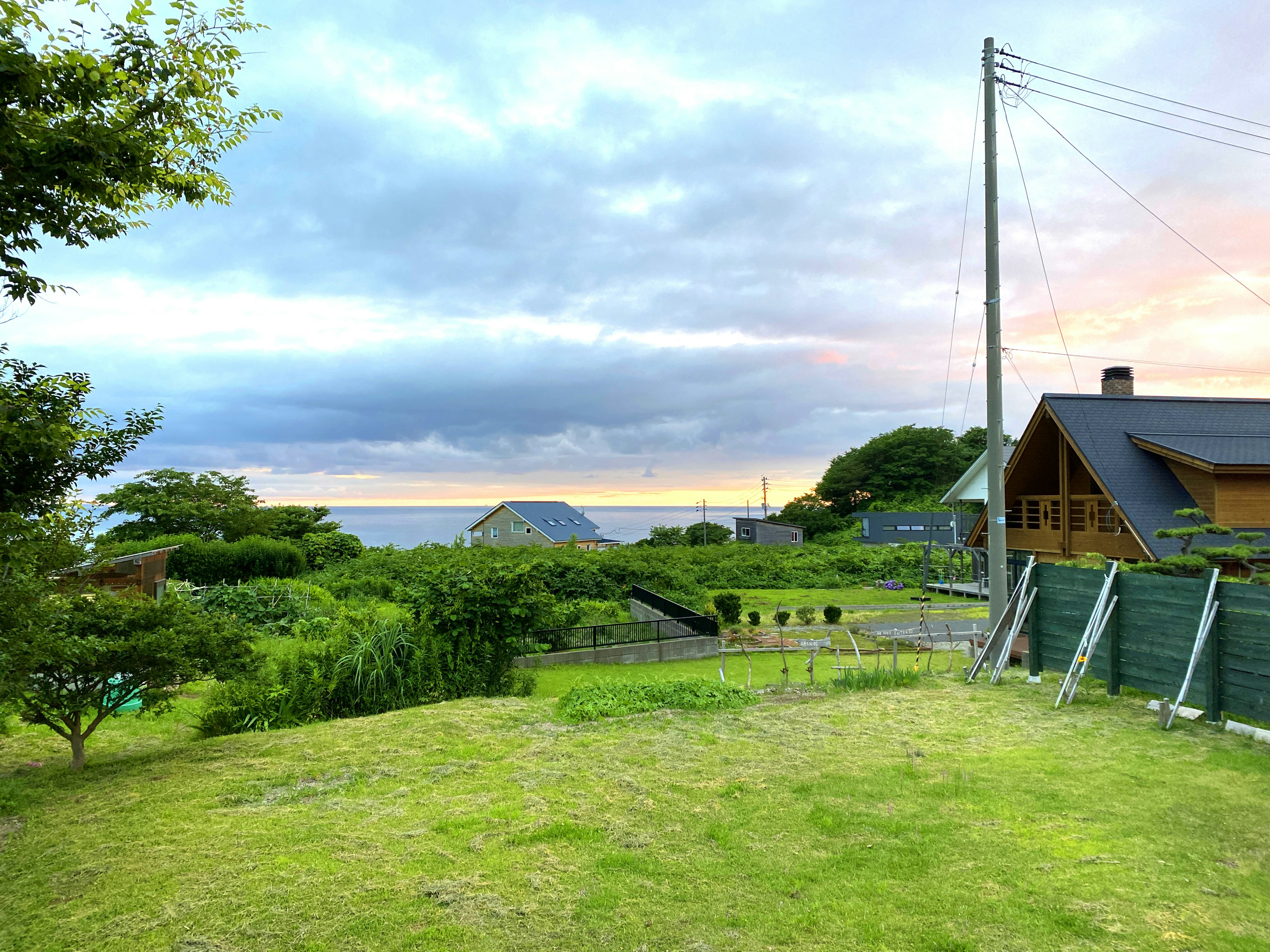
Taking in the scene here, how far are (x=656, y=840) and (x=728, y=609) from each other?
702 inches

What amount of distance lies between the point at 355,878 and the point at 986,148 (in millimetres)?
12630

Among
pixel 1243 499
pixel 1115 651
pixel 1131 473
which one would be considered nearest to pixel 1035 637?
pixel 1115 651

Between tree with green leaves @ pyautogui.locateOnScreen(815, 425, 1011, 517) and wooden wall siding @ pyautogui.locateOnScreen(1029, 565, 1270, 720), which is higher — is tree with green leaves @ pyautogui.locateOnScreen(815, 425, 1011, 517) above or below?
above

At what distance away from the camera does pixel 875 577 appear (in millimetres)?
36969

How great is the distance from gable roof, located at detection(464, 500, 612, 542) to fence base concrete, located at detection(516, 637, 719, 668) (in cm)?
3288

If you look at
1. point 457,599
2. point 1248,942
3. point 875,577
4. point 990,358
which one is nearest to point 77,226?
point 457,599

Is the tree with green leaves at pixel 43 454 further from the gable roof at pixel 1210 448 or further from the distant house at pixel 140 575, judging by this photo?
the gable roof at pixel 1210 448

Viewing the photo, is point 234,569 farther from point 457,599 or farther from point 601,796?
point 601,796

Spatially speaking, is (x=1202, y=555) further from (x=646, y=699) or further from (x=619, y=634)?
(x=619, y=634)

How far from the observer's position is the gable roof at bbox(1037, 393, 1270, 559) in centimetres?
1642

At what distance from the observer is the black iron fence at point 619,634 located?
671 inches

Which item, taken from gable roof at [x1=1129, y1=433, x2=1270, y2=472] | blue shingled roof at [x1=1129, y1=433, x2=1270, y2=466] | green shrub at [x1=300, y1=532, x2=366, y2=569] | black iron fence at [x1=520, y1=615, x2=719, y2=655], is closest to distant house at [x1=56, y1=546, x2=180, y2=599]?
black iron fence at [x1=520, y1=615, x2=719, y2=655]

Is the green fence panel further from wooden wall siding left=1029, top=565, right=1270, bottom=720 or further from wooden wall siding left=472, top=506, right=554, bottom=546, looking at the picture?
wooden wall siding left=472, top=506, right=554, bottom=546

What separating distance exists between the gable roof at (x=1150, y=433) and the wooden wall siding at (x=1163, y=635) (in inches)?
280
